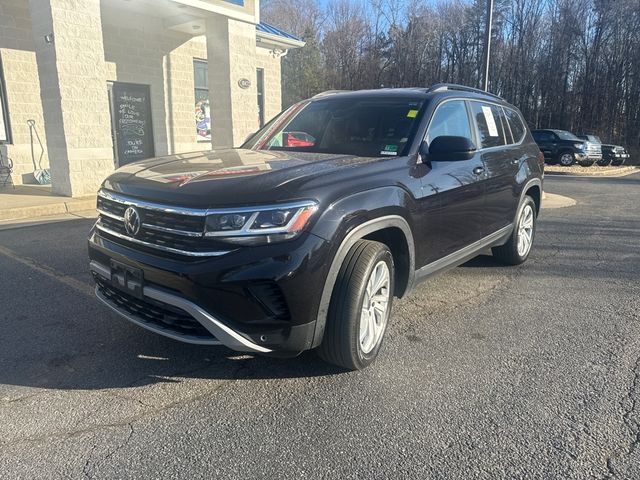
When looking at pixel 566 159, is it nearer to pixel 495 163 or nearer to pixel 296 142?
pixel 495 163

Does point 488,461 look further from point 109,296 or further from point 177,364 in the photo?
point 109,296

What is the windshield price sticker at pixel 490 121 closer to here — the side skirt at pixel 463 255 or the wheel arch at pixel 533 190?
the wheel arch at pixel 533 190

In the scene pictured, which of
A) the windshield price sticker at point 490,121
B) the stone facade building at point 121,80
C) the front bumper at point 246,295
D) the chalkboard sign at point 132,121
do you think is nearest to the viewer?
the front bumper at point 246,295

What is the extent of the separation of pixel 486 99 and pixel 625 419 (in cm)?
334

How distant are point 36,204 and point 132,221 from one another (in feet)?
22.5

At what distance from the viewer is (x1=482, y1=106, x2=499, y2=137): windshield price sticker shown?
4.91 meters

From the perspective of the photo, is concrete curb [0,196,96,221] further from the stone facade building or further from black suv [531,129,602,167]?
black suv [531,129,602,167]

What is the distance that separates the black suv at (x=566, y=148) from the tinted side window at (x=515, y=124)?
18660 millimetres

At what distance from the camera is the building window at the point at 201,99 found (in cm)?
1492

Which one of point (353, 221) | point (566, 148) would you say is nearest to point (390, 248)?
point (353, 221)

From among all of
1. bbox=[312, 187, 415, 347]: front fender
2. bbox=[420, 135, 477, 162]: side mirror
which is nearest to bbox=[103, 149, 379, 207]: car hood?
bbox=[312, 187, 415, 347]: front fender

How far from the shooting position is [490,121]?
499 centimetres

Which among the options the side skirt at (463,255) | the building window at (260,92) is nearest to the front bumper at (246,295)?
the side skirt at (463,255)

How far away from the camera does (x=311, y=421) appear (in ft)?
8.78
